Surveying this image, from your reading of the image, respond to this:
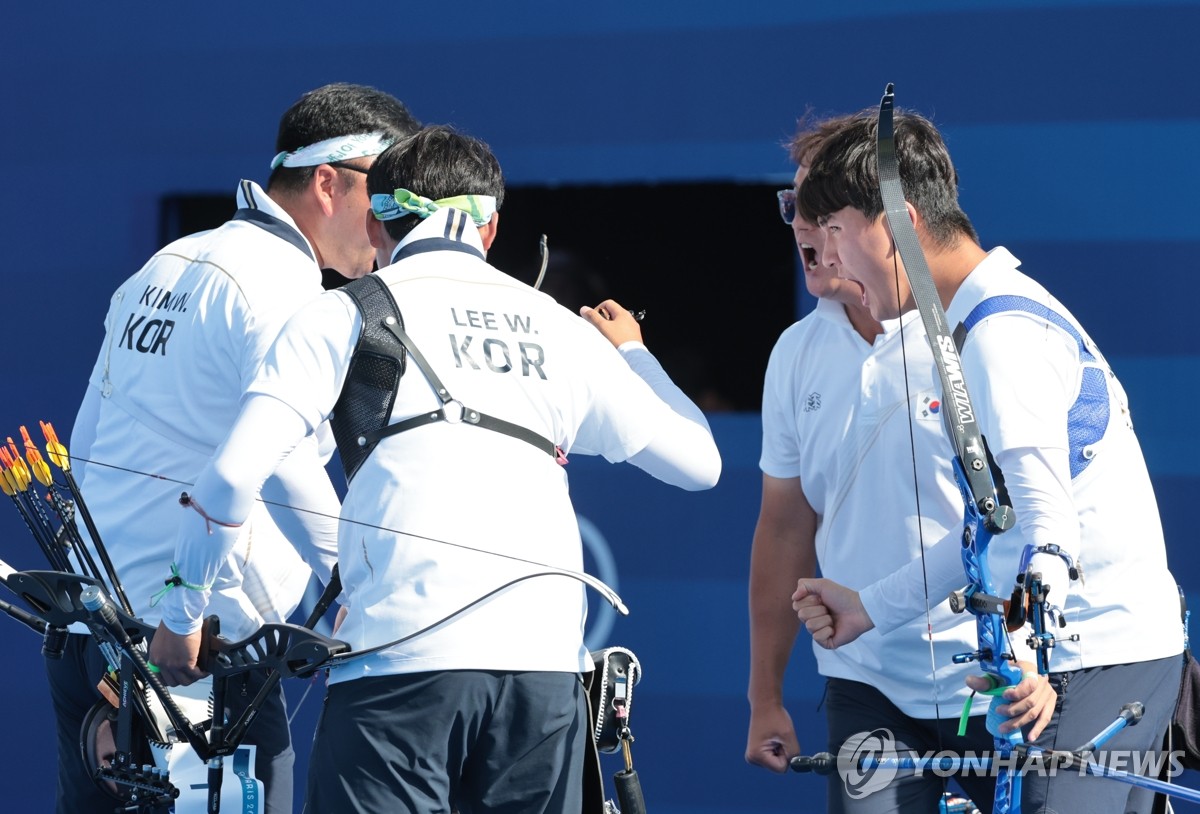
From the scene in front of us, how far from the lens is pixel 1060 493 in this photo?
1920 millimetres

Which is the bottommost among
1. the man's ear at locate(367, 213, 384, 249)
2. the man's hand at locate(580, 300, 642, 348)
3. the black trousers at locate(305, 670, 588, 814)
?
the black trousers at locate(305, 670, 588, 814)

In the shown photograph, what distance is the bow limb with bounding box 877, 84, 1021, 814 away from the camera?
191 cm

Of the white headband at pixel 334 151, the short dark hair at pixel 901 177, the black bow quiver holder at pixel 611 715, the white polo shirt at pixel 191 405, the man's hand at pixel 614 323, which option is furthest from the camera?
the white headband at pixel 334 151

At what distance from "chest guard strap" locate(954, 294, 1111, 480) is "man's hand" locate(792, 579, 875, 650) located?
1.22 ft

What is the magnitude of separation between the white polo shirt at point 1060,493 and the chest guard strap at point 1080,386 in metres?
0.01

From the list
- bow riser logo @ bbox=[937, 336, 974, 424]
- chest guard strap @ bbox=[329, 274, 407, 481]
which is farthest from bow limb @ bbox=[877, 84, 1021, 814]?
chest guard strap @ bbox=[329, 274, 407, 481]

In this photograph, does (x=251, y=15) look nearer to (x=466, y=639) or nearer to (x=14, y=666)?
→ (x=14, y=666)

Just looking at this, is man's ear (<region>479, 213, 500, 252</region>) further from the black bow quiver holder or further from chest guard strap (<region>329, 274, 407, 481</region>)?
the black bow quiver holder

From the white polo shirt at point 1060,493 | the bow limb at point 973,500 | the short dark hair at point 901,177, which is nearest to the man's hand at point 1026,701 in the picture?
the bow limb at point 973,500

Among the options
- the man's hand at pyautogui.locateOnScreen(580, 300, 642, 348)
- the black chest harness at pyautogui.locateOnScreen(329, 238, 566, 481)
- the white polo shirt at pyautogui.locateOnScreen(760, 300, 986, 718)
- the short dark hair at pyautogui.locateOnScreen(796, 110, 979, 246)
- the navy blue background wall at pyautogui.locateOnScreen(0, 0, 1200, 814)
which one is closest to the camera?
Answer: the black chest harness at pyautogui.locateOnScreen(329, 238, 566, 481)

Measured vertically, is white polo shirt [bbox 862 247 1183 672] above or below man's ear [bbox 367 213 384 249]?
below

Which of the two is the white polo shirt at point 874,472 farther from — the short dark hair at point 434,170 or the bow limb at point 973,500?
the short dark hair at point 434,170

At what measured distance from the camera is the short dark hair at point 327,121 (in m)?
2.90

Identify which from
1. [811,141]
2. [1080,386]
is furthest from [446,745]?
[811,141]
